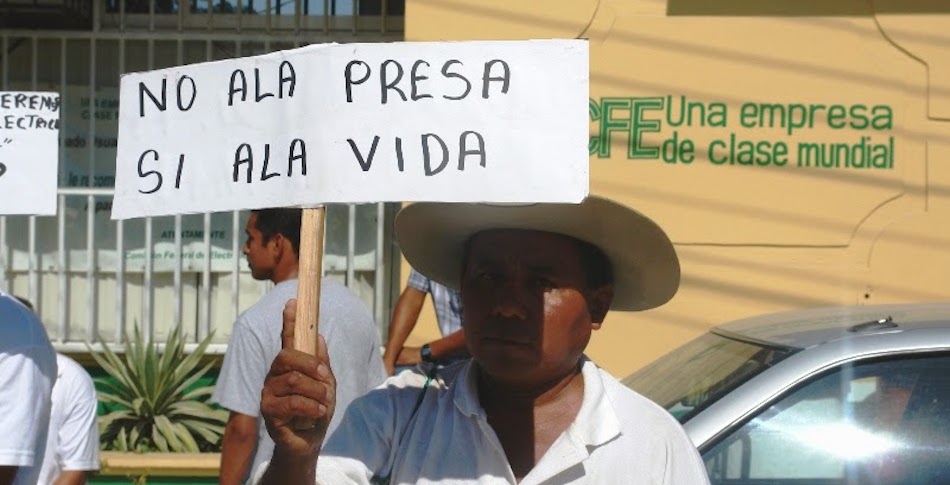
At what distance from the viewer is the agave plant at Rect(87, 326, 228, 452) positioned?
736 cm

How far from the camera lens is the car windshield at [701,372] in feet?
12.6

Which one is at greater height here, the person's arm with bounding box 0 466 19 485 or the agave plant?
the person's arm with bounding box 0 466 19 485

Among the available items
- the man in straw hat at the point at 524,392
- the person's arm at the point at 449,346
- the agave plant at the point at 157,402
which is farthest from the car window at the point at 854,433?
the agave plant at the point at 157,402

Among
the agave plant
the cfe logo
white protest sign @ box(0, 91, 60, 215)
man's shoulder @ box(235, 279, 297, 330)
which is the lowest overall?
the agave plant

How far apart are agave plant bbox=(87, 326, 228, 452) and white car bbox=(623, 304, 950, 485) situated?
13.2 ft

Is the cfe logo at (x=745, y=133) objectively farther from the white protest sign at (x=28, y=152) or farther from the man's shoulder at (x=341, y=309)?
the white protest sign at (x=28, y=152)

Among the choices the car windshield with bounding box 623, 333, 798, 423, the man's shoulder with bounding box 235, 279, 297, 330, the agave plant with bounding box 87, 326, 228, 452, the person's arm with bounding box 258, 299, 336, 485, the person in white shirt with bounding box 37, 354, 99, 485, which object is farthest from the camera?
the agave plant with bounding box 87, 326, 228, 452

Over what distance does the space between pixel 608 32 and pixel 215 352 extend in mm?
2474

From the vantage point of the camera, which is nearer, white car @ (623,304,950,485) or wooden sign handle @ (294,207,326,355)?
wooden sign handle @ (294,207,326,355)

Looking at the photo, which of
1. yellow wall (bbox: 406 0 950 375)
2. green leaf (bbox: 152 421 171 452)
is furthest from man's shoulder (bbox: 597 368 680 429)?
green leaf (bbox: 152 421 171 452)

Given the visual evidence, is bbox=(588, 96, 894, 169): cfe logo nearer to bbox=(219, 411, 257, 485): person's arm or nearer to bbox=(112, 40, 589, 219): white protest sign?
bbox=(219, 411, 257, 485): person's arm

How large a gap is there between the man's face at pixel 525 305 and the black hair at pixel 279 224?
212 cm

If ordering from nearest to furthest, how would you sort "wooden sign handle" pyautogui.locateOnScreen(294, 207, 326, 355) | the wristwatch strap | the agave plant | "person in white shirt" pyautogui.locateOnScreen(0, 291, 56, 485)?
"wooden sign handle" pyautogui.locateOnScreen(294, 207, 326, 355), "person in white shirt" pyautogui.locateOnScreen(0, 291, 56, 485), the wristwatch strap, the agave plant

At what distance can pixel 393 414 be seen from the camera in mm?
2430
